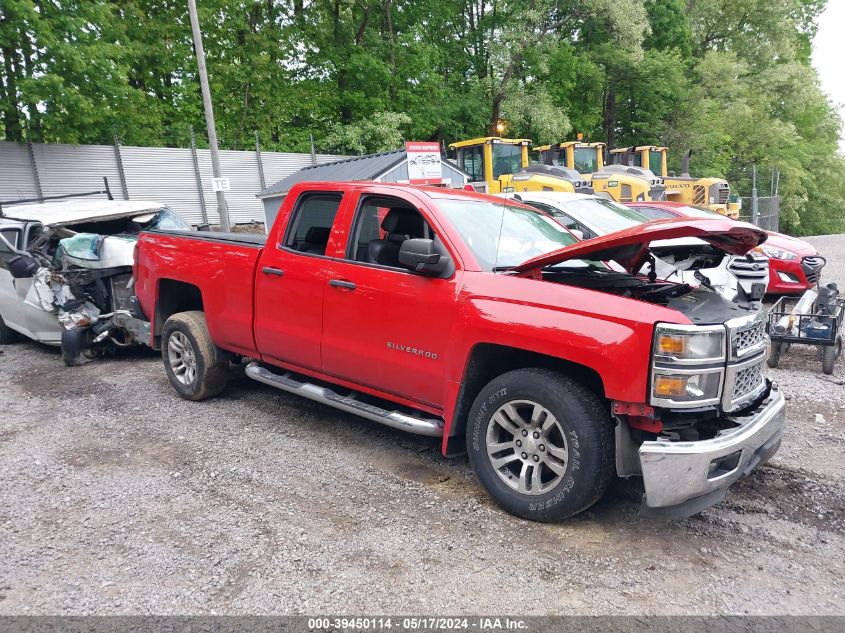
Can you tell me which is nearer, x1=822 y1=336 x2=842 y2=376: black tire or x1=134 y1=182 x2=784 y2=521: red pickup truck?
x1=134 y1=182 x2=784 y2=521: red pickup truck

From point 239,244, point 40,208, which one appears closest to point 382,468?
point 239,244

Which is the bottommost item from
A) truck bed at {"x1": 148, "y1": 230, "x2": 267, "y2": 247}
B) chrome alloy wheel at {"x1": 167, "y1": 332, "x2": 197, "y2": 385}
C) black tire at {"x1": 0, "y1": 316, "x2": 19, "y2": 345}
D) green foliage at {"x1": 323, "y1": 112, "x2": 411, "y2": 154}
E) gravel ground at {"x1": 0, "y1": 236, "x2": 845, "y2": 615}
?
black tire at {"x1": 0, "y1": 316, "x2": 19, "y2": 345}

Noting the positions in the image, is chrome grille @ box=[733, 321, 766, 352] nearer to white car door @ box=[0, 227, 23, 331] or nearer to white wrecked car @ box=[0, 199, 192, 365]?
white wrecked car @ box=[0, 199, 192, 365]

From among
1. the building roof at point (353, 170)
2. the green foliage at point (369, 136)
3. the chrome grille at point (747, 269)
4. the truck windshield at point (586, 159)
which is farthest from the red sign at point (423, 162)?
the green foliage at point (369, 136)

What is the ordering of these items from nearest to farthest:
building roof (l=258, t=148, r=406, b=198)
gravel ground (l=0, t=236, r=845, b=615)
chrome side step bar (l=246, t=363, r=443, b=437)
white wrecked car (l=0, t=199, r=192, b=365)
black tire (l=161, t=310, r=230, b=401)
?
1. gravel ground (l=0, t=236, r=845, b=615)
2. chrome side step bar (l=246, t=363, r=443, b=437)
3. black tire (l=161, t=310, r=230, b=401)
4. white wrecked car (l=0, t=199, r=192, b=365)
5. building roof (l=258, t=148, r=406, b=198)

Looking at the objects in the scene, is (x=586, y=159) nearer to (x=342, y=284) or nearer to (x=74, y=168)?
(x=74, y=168)

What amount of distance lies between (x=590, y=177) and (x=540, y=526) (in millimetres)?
Result: 15259

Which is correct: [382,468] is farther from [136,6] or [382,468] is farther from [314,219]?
[136,6]

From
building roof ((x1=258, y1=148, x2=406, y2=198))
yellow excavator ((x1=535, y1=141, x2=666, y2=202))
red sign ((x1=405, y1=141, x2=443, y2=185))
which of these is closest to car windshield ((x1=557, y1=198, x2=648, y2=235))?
red sign ((x1=405, y1=141, x2=443, y2=185))

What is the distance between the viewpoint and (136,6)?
22.0 meters

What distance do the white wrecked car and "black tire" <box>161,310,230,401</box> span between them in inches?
46.7

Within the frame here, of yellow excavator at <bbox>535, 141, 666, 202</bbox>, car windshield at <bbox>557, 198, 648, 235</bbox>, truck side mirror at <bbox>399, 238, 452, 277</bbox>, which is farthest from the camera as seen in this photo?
yellow excavator at <bbox>535, 141, 666, 202</bbox>

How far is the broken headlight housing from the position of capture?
3010 mm

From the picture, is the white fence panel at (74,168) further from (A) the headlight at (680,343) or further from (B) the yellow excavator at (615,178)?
(A) the headlight at (680,343)
